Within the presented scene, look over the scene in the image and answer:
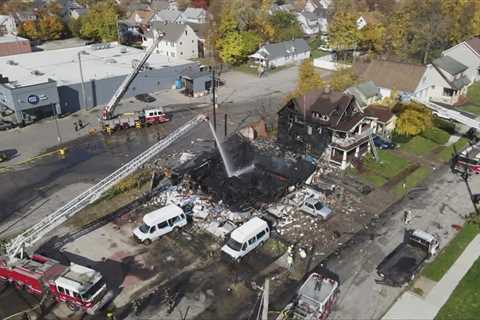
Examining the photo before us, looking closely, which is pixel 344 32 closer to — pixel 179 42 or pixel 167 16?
pixel 179 42

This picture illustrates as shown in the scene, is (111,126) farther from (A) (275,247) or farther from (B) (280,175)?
(A) (275,247)

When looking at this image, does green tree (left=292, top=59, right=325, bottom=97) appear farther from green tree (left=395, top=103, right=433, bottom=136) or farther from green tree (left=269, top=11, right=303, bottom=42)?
green tree (left=269, top=11, right=303, bottom=42)

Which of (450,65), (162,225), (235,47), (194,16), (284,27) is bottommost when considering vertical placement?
(162,225)

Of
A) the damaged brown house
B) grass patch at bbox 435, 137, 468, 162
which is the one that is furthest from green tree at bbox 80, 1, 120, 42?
grass patch at bbox 435, 137, 468, 162

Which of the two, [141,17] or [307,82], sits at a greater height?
[141,17]

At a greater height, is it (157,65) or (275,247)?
(157,65)

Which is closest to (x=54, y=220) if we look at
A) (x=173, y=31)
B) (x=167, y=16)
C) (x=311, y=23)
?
(x=173, y=31)

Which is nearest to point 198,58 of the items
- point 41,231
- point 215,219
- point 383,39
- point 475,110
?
point 383,39
